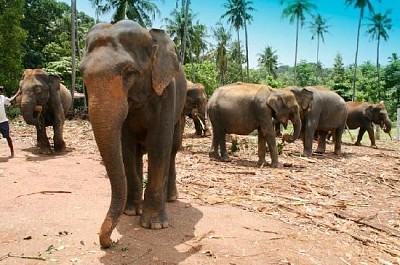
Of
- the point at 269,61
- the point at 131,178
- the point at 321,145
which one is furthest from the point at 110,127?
the point at 269,61

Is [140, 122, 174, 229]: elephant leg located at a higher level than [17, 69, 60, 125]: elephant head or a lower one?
lower

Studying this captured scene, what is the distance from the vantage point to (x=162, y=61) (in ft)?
16.0

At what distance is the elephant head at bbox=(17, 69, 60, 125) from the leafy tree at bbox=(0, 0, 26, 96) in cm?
1776

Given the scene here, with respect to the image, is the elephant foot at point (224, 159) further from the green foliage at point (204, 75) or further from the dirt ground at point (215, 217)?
the green foliage at point (204, 75)

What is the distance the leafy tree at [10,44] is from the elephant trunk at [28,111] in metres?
18.4

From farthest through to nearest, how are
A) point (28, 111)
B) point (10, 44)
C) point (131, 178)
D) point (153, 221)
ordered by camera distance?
point (10, 44)
point (28, 111)
point (131, 178)
point (153, 221)

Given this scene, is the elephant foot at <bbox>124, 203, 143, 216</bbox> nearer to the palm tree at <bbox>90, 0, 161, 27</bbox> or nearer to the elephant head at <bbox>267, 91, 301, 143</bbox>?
the elephant head at <bbox>267, 91, 301, 143</bbox>

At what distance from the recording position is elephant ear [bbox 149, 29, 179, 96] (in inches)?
187

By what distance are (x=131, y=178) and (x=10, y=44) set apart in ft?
84.2

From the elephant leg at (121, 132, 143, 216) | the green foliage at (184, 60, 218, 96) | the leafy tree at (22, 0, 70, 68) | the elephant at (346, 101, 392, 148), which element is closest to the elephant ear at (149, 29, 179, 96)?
the elephant leg at (121, 132, 143, 216)

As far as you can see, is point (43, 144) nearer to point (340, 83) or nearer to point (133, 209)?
point (133, 209)

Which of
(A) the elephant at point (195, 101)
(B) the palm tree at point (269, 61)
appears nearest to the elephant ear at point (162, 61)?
(A) the elephant at point (195, 101)

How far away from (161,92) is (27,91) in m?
7.38

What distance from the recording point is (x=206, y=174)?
9.55 m
